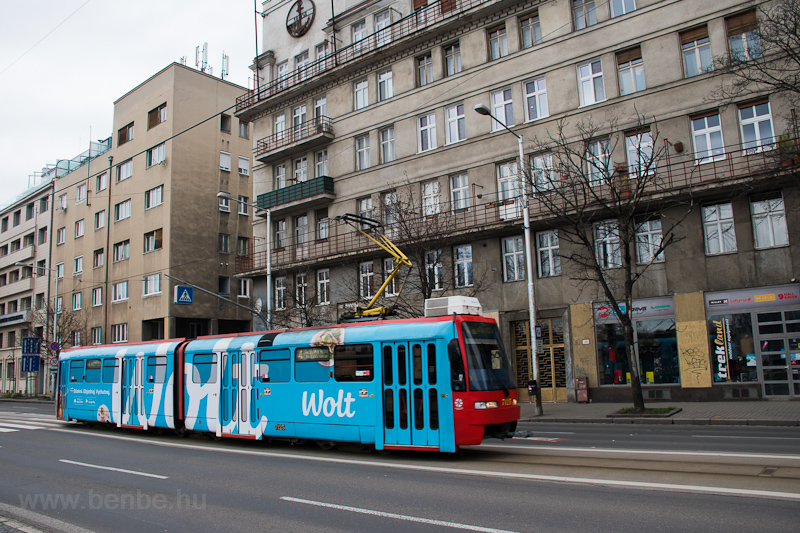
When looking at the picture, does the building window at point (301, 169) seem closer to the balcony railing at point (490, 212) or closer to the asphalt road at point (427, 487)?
the balcony railing at point (490, 212)

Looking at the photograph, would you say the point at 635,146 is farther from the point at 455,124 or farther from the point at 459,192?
the point at 455,124

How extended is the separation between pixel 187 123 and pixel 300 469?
132ft

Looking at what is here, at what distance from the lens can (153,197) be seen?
148 feet

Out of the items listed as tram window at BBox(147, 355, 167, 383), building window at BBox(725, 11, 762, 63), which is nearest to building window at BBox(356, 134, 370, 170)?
building window at BBox(725, 11, 762, 63)

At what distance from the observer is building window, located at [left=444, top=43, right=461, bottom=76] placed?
97.4 feet

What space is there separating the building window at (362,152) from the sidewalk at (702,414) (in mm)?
16686

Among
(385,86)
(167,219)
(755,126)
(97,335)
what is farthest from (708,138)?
(97,335)

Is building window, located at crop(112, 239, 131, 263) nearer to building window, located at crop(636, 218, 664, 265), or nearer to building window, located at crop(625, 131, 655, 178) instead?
building window, located at crop(625, 131, 655, 178)

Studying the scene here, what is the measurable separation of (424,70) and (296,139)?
9409 millimetres

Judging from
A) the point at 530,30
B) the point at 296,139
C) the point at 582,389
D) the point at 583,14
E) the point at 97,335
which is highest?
the point at 530,30

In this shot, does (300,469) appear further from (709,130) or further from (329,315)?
(329,315)

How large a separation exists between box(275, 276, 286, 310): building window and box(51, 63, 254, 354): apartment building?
24.2ft

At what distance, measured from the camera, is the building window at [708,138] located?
72.4 ft

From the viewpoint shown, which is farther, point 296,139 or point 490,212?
point 296,139
